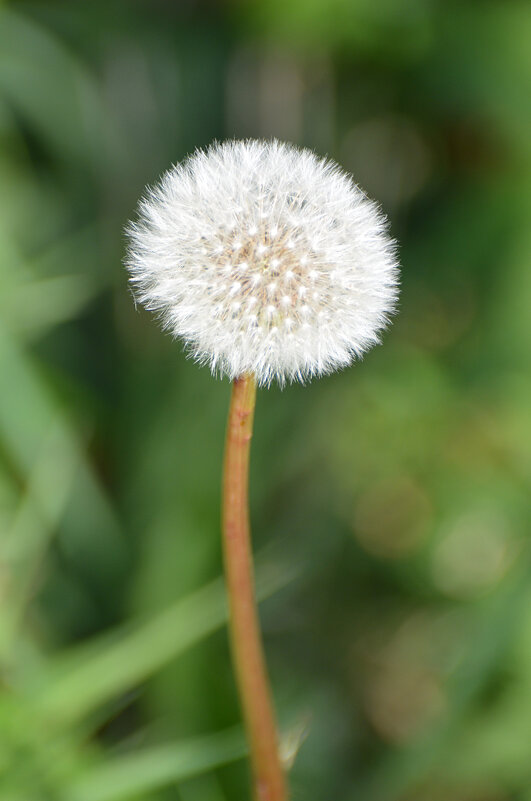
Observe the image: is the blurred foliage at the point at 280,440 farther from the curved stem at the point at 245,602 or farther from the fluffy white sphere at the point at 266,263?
the fluffy white sphere at the point at 266,263

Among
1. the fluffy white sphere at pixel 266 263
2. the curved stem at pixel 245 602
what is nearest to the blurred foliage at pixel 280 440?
the curved stem at pixel 245 602

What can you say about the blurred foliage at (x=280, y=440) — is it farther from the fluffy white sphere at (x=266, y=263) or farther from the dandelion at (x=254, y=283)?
the fluffy white sphere at (x=266, y=263)

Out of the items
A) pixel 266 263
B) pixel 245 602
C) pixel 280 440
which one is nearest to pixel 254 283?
pixel 266 263

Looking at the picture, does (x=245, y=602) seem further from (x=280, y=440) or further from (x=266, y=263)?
(x=280, y=440)

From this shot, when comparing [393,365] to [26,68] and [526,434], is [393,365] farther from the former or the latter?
[26,68]

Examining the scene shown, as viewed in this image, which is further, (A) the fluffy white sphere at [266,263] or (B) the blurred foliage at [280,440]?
(B) the blurred foliage at [280,440]

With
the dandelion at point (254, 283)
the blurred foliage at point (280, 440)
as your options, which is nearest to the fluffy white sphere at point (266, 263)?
the dandelion at point (254, 283)

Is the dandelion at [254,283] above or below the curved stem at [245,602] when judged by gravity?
above

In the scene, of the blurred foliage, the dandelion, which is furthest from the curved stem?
the blurred foliage
